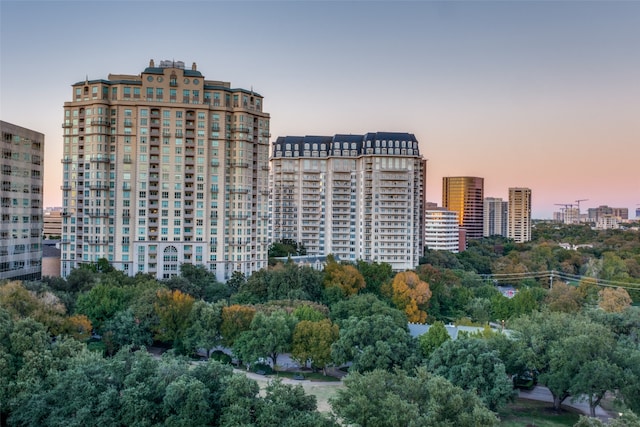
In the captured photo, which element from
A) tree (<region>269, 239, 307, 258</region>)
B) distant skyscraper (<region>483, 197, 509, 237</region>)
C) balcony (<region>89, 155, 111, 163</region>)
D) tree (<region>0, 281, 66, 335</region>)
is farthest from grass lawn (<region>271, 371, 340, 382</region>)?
distant skyscraper (<region>483, 197, 509, 237</region>)

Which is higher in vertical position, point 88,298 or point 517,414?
point 88,298

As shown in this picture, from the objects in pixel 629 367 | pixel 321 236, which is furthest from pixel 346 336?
pixel 321 236

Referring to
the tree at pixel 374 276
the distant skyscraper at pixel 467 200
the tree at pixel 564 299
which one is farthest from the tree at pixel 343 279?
the distant skyscraper at pixel 467 200

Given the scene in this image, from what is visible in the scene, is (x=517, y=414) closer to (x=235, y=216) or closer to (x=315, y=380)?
(x=315, y=380)

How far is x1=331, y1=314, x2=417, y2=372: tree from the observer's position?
2795 centimetres

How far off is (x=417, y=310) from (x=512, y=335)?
13845 mm

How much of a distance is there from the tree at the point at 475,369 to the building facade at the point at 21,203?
34578mm

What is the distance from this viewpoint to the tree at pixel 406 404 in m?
18.5

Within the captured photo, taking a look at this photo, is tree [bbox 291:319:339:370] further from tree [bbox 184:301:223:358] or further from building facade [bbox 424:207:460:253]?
building facade [bbox 424:207:460:253]

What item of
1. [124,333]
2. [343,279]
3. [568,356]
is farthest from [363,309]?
[124,333]

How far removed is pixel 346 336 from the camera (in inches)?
1176

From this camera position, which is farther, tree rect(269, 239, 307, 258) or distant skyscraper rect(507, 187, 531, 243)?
distant skyscraper rect(507, 187, 531, 243)

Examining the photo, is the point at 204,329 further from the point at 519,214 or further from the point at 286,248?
the point at 519,214

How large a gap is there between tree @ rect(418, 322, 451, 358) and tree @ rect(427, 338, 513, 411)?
9.48 ft
